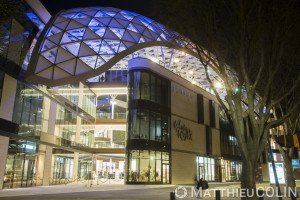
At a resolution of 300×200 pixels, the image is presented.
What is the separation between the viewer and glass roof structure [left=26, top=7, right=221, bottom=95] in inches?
1055

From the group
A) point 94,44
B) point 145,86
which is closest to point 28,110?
point 94,44

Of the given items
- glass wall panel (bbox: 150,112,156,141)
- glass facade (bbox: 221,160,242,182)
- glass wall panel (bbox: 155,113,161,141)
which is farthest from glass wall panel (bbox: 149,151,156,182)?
glass facade (bbox: 221,160,242,182)

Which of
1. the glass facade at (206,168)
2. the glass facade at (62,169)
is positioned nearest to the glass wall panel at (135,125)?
the glass facade at (62,169)

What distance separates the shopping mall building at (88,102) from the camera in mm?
23500

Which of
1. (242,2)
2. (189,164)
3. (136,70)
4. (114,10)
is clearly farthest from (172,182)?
(242,2)

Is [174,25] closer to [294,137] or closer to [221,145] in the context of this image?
[294,137]

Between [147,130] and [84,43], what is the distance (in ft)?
39.7

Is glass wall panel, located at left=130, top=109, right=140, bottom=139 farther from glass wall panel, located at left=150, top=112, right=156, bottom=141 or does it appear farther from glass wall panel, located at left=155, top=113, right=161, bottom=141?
glass wall panel, located at left=155, top=113, right=161, bottom=141

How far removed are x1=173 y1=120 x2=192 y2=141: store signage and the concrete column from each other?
63.8ft

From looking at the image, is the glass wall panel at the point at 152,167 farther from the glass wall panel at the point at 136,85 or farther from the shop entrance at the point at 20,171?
the shop entrance at the point at 20,171

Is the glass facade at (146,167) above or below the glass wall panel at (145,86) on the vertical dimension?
below

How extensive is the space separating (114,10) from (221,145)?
94.1 feet

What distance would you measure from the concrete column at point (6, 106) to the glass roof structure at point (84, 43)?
226 cm

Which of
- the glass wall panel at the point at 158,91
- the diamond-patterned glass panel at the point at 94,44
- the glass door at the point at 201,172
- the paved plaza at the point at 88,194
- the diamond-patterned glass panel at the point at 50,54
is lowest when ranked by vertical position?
the paved plaza at the point at 88,194
